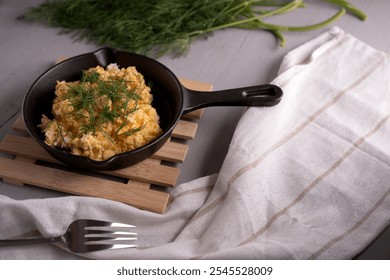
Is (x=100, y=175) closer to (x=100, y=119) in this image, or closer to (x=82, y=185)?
(x=82, y=185)

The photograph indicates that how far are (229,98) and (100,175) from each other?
1.80 feet

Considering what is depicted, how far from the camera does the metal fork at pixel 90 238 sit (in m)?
1.53

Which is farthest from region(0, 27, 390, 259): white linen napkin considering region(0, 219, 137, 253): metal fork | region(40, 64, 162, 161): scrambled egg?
region(40, 64, 162, 161): scrambled egg

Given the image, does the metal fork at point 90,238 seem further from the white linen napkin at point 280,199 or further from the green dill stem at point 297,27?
the green dill stem at point 297,27

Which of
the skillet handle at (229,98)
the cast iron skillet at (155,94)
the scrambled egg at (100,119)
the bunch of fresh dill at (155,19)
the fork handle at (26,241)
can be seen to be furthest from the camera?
the bunch of fresh dill at (155,19)

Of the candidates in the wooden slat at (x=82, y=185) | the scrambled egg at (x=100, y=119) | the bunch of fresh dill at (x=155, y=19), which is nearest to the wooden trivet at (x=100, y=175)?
the wooden slat at (x=82, y=185)

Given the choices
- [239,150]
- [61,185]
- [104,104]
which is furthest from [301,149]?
[61,185]

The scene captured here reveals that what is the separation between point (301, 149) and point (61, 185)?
33.6 inches

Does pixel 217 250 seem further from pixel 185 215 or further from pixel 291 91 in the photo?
pixel 291 91

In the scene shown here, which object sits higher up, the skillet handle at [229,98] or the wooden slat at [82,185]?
the skillet handle at [229,98]

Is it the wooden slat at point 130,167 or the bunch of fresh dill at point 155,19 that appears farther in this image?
the bunch of fresh dill at point 155,19

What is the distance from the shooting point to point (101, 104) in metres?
1.74

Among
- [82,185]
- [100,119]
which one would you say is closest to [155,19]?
[100,119]

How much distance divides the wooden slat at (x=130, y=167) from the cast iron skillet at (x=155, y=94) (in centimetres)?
5
